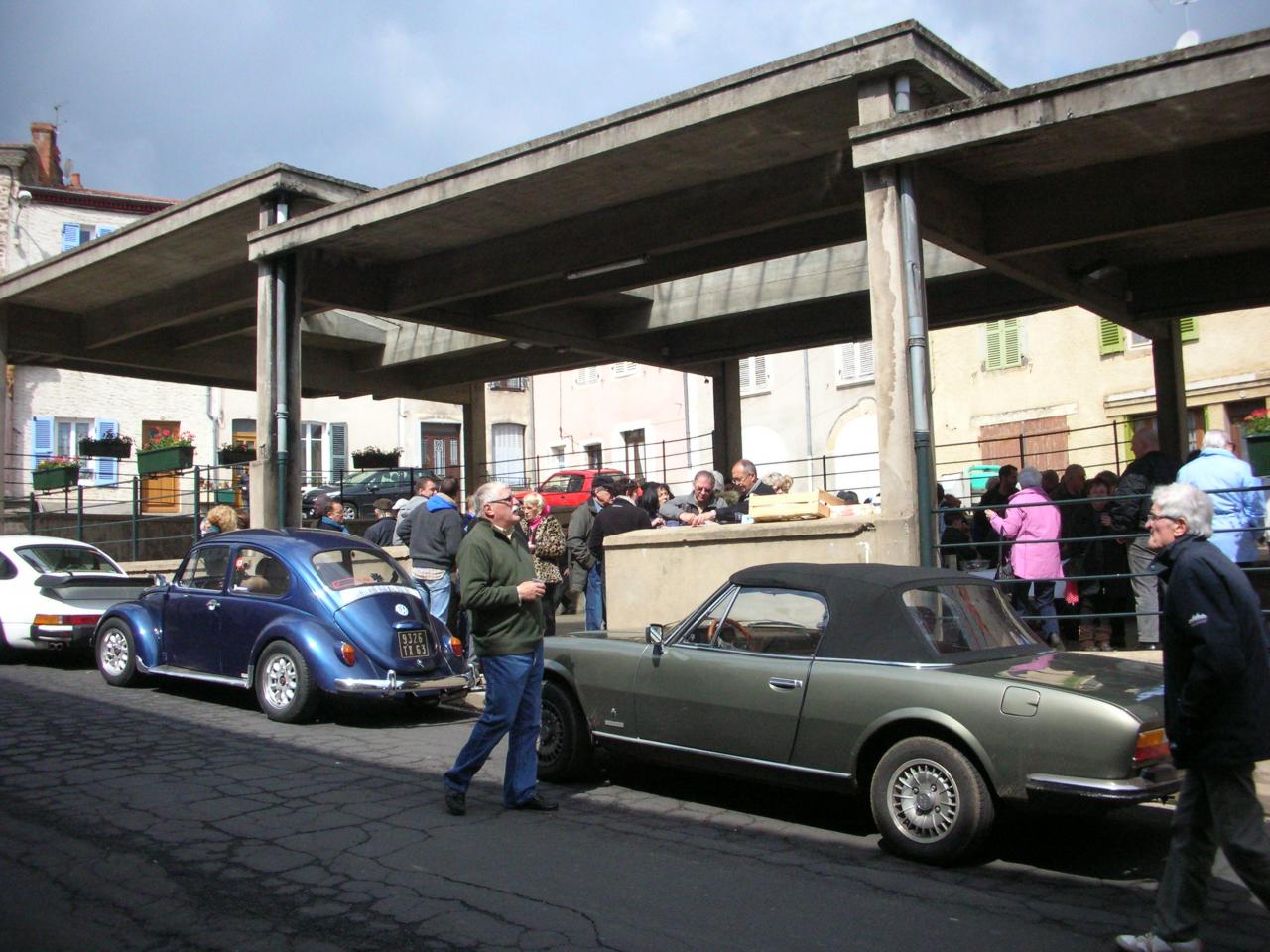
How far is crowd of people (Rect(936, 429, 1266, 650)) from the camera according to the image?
Result: 8500mm

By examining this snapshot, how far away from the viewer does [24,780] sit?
7137 mm

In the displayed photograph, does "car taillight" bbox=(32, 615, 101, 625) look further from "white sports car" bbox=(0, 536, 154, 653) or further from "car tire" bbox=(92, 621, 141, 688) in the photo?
"car tire" bbox=(92, 621, 141, 688)

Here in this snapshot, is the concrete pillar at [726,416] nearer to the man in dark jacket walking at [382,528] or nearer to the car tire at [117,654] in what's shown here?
the man in dark jacket walking at [382,528]

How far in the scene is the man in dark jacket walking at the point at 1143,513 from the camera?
9688 millimetres

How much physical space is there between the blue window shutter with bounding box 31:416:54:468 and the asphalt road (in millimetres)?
28965

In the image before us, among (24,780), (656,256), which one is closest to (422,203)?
(656,256)

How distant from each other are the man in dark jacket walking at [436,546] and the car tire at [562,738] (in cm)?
433

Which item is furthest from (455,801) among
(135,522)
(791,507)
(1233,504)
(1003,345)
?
(1003,345)

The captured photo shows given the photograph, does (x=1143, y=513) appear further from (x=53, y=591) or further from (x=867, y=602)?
(x=53, y=591)

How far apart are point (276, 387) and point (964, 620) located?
1042 cm

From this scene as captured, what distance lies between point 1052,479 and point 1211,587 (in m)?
10.5

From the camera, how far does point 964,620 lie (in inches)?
251

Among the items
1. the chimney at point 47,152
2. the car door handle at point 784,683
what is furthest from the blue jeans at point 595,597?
the chimney at point 47,152

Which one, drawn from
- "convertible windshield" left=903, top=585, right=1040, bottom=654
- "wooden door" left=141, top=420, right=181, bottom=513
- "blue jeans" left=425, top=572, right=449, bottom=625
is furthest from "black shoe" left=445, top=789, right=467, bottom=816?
"wooden door" left=141, top=420, right=181, bottom=513
